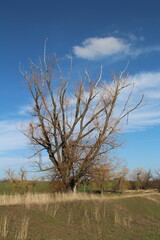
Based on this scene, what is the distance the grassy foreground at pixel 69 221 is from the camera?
9594mm

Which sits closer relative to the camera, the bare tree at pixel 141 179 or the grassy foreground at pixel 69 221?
the grassy foreground at pixel 69 221

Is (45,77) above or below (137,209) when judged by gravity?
above

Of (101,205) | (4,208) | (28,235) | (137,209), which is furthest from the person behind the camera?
(137,209)

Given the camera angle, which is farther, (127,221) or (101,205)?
(101,205)

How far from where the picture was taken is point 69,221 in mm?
12164

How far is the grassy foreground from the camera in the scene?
959 cm

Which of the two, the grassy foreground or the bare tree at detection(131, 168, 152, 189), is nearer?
the grassy foreground

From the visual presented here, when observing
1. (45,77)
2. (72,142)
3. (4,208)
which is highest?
(45,77)

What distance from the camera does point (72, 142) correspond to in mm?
22391

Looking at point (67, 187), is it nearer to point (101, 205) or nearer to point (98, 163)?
point (98, 163)

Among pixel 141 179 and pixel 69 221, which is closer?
pixel 69 221

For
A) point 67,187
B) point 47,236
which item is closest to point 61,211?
point 47,236

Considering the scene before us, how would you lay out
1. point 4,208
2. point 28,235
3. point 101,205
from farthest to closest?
1. point 101,205
2. point 4,208
3. point 28,235

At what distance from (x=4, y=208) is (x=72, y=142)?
10.7 meters
